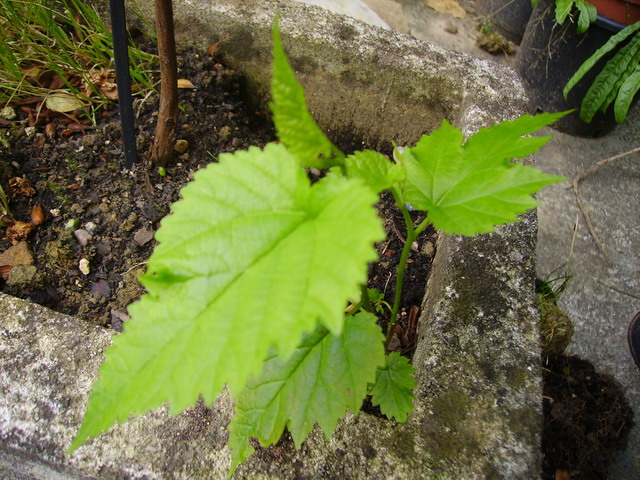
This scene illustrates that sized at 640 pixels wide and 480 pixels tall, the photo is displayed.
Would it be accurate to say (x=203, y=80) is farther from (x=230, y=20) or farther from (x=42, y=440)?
(x=42, y=440)

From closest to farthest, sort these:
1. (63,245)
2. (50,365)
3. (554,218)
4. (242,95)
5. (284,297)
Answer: (284,297) < (50,365) < (63,245) < (242,95) < (554,218)

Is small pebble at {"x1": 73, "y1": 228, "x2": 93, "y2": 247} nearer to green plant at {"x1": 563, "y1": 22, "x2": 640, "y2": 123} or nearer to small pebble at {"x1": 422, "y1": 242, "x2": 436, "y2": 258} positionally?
small pebble at {"x1": 422, "y1": 242, "x2": 436, "y2": 258}

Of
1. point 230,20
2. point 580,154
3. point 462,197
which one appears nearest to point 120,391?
point 462,197

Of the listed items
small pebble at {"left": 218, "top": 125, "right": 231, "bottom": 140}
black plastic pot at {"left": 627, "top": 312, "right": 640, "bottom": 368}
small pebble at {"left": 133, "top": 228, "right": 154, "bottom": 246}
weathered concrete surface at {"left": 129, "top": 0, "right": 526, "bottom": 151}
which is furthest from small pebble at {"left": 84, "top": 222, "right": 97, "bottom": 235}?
black plastic pot at {"left": 627, "top": 312, "right": 640, "bottom": 368}

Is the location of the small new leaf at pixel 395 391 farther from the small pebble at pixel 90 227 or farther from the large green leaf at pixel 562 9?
the large green leaf at pixel 562 9

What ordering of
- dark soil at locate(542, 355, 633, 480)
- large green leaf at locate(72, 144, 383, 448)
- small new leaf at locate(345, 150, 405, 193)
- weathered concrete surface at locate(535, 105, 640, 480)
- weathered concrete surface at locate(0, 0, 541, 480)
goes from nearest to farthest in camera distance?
large green leaf at locate(72, 144, 383, 448) → small new leaf at locate(345, 150, 405, 193) → weathered concrete surface at locate(0, 0, 541, 480) → dark soil at locate(542, 355, 633, 480) → weathered concrete surface at locate(535, 105, 640, 480)

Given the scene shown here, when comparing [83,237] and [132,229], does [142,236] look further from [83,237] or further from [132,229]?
[83,237]
